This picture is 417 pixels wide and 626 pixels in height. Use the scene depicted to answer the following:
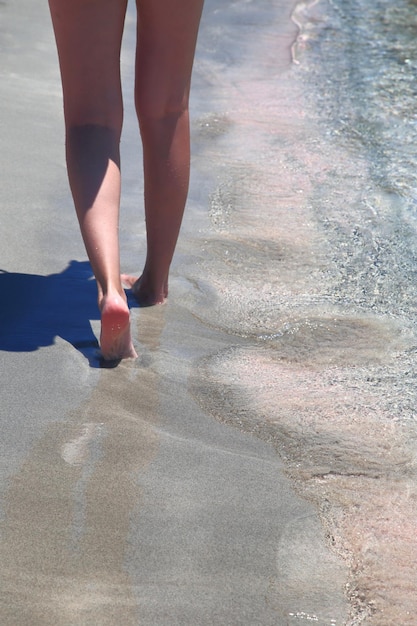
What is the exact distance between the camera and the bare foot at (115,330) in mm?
2084

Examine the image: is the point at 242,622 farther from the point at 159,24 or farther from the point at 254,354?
the point at 159,24

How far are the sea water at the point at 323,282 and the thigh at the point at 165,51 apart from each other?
1.98ft

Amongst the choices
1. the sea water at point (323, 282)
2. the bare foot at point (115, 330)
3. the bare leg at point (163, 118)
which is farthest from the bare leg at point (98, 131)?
the sea water at point (323, 282)

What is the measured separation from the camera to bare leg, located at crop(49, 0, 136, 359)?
2137 mm

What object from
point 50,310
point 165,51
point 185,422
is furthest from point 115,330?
point 165,51

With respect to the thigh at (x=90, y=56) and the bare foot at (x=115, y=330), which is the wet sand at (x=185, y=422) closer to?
the bare foot at (x=115, y=330)

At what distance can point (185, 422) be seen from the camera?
2.04m

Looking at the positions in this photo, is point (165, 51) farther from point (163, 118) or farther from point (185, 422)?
point (185, 422)

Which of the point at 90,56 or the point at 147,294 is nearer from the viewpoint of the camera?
the point at 90,56

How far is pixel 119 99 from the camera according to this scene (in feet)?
7.39

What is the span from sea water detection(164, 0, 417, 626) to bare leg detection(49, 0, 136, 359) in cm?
30

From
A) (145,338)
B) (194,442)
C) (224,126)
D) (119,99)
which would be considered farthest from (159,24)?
(224,126)

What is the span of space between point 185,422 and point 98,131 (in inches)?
29.4

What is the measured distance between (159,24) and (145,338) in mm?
782
